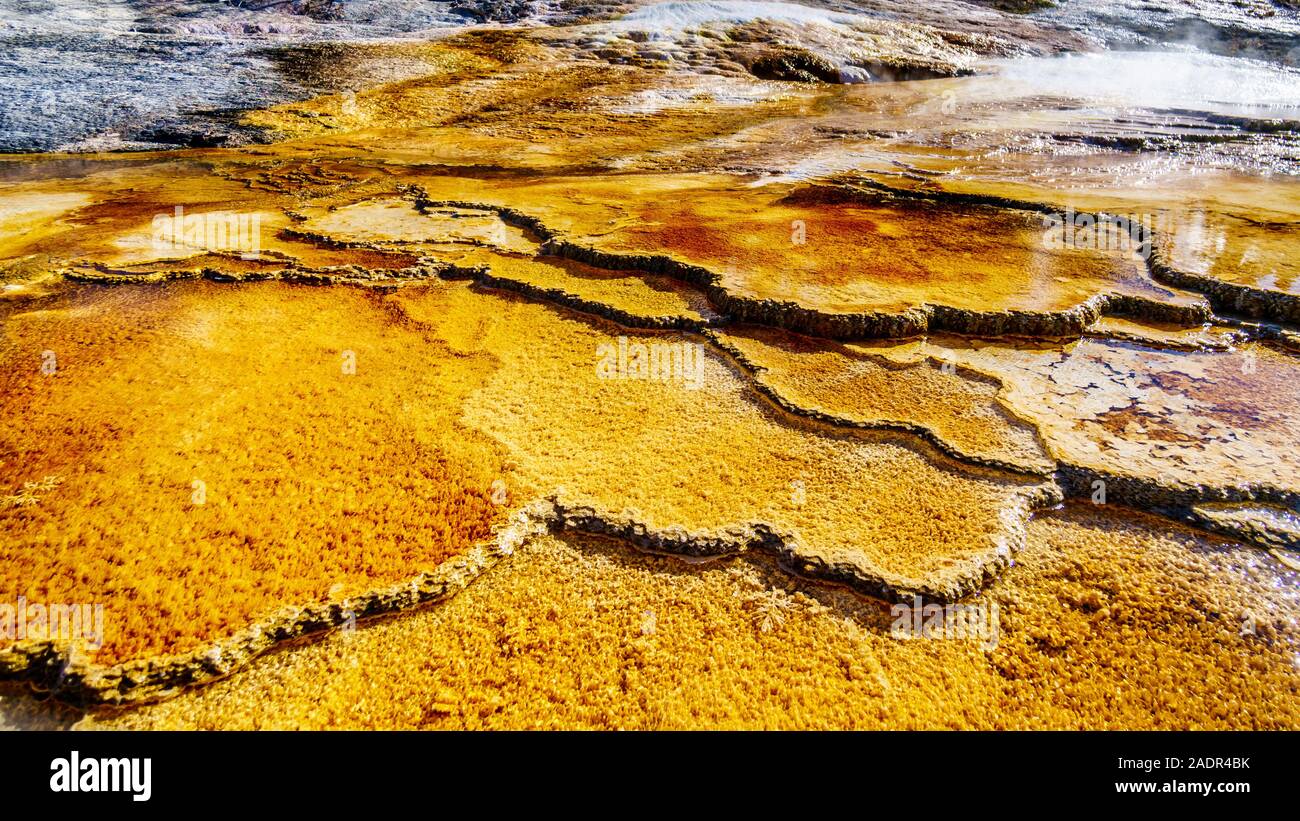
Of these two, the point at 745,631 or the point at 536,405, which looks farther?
the point at 536,405

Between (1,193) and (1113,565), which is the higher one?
(1,193)

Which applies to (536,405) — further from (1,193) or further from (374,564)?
(1,193)

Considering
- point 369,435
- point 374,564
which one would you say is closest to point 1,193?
point 369,435

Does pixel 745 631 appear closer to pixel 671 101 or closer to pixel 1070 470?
pixel 1070 470

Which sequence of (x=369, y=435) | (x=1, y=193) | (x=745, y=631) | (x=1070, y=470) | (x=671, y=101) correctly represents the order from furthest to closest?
(x=671, y=101) < (x=1, y=193) < (x=369, y=435) < (x=1070, y=470) < (x=745, y=631)

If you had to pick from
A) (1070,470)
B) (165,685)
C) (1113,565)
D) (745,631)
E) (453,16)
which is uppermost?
(453,16)

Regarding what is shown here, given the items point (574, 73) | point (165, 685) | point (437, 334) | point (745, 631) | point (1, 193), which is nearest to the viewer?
point (165, 685)
